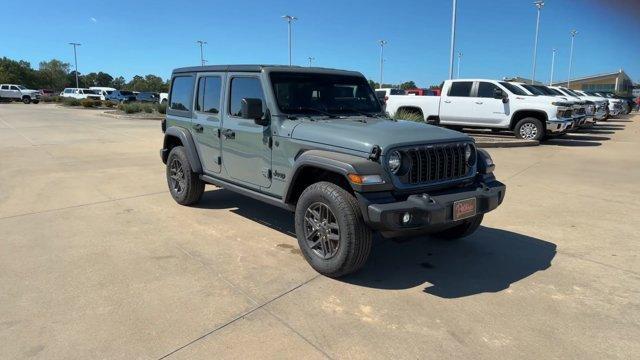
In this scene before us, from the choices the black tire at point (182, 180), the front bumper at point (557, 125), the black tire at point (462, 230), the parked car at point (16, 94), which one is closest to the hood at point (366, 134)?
the black tire at point (462, 230)

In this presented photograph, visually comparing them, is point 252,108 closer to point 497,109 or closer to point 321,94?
point 321,94

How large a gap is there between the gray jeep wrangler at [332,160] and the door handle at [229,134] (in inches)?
0.5

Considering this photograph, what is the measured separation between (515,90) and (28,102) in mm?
49497

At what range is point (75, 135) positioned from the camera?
15234 mm

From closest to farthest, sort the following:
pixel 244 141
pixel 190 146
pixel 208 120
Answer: pixel 244 141 → pixel 208 120 → pixel 190 146

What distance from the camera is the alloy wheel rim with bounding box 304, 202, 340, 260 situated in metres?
3.94

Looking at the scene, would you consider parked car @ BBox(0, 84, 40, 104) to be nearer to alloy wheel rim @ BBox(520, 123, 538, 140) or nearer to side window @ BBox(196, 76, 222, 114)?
alloy wheel rim @ BBox(520, 123, 538, 140)

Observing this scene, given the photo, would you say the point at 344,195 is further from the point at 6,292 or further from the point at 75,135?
Result: the point at 75,135

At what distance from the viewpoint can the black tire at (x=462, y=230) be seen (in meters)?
4.75

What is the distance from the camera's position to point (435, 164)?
403 cm

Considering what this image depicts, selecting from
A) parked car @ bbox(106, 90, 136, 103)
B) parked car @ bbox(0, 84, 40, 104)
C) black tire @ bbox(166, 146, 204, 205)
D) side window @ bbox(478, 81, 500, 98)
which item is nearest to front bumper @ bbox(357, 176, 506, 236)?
black tire @ bbox(166, 146, 204, 205)

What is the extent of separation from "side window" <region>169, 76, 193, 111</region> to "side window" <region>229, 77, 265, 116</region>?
1095 millimetres

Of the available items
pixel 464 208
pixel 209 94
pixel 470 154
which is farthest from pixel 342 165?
pixel 209 94

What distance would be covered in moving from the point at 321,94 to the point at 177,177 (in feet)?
8.73
